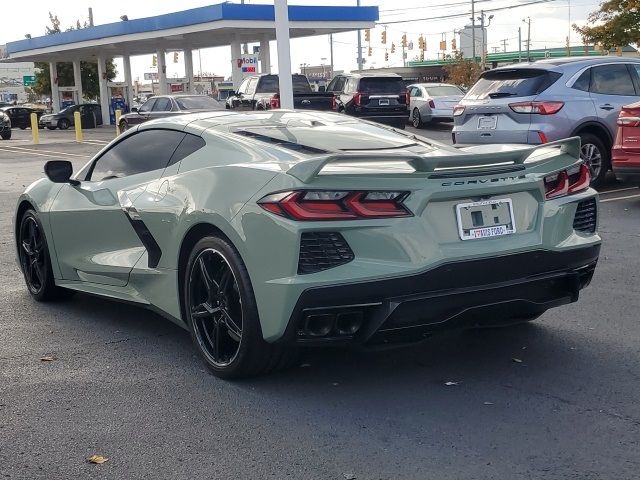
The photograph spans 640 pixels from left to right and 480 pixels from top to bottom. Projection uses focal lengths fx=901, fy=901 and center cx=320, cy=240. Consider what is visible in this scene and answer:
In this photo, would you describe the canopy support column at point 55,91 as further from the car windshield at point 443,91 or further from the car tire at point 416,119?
the car windshield at point 443,91

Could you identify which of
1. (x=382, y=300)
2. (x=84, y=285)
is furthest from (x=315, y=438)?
(x=84, y=285)

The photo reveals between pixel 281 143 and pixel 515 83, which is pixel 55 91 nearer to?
pixel 515 83

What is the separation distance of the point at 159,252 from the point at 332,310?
138 centimetres

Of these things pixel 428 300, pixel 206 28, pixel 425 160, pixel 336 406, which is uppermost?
pixel 206 28

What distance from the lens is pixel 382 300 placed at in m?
4.07

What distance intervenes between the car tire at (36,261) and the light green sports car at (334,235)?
1.13 meters

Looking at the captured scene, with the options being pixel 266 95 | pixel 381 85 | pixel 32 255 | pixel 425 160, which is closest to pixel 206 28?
pixel 266 95

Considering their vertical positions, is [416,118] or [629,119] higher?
[629,119]

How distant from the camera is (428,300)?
4.14m

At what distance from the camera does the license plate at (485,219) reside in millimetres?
4258

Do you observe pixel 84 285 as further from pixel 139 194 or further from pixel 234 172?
pixel 234 172

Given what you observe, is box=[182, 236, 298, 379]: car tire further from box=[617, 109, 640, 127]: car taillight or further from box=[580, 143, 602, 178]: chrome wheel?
box=[580, 143, 602, 178]: chrome wheel

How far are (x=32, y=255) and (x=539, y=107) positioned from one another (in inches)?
275

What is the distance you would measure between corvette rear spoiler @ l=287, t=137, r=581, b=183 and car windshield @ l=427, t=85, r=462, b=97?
85.0 feet
